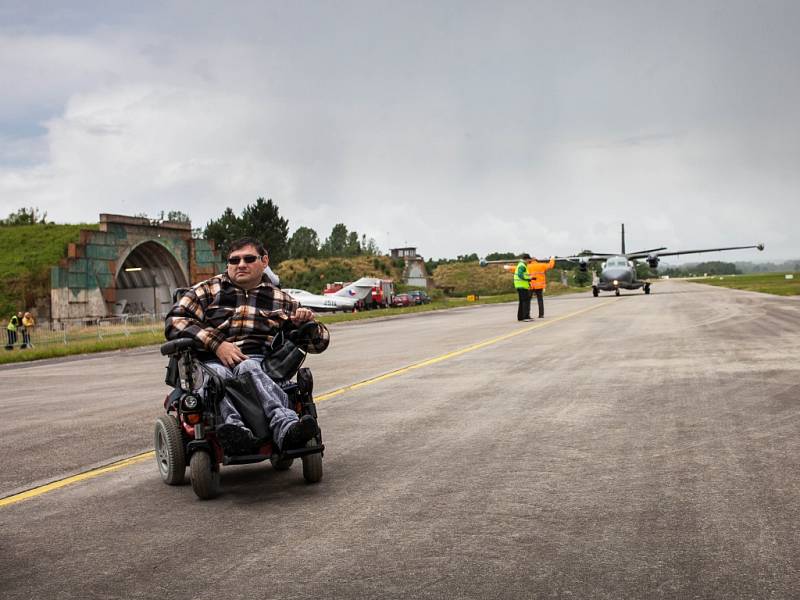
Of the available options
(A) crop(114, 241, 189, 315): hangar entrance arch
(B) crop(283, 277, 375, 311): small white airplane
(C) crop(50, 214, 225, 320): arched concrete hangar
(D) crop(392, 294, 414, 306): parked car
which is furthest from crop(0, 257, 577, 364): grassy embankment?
(A) crop(114, 241, 189, 315): hangar entrance arch

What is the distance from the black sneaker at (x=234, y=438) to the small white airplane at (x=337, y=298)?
48408mm

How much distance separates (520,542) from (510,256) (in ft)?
558

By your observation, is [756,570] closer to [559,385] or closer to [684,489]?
[684,489]

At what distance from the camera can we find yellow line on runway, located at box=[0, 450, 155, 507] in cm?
600

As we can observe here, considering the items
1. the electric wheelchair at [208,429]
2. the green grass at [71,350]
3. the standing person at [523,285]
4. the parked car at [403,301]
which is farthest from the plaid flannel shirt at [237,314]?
the parked car at [403,301]

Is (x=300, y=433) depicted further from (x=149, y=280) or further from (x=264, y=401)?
(x=149, y=280)

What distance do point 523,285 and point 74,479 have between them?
22.1 m

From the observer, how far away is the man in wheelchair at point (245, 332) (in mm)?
5516

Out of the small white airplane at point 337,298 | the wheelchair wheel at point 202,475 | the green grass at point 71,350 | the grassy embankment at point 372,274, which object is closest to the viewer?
the wheelchair wheel at point 202,475

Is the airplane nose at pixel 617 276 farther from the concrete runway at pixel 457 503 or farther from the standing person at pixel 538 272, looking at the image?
the concrete runway at pixel 457 503

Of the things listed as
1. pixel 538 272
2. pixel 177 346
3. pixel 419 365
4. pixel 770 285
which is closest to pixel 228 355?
pixel 177 346

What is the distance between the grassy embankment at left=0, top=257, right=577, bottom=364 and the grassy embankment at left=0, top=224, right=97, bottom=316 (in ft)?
54.4

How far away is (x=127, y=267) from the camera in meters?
58.2

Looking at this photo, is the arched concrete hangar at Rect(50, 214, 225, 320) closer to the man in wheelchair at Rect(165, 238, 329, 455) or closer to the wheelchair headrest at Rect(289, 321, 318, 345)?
the man in wheelchair at Rect(165, 238, 329, 455)
